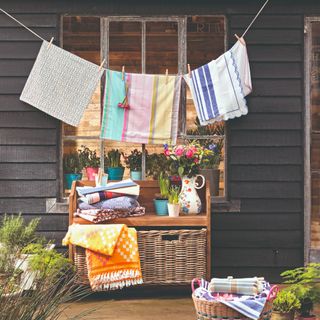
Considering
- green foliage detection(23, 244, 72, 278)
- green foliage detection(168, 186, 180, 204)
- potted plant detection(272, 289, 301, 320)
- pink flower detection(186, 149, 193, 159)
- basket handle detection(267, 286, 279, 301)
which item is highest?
pink flower detection(186, 149, 193, 159)

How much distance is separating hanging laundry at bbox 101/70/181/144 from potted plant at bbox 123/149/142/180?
0.16 metres

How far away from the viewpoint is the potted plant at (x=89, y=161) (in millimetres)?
6840

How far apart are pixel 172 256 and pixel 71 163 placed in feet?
4.21

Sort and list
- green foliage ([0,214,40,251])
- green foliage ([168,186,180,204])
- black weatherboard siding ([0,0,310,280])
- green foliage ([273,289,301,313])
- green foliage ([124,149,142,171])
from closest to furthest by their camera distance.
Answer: green foliage ([273,289,301,313]) → green foliage ([0,214,40,251]) → green foliage ([168,186,180,204]) → black weatherboard siding ([0,0,310,280]) → green foliage ([124,149,142,171])

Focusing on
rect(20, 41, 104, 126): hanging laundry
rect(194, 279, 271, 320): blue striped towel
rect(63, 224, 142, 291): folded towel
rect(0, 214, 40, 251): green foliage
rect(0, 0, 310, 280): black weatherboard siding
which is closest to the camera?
rect(194, 279, 271, 320): blue striped towel

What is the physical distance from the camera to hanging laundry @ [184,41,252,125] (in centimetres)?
668

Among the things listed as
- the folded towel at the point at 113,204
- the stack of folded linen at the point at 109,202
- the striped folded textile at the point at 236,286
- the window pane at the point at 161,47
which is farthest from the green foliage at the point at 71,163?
the striped folded textile at the point at 236,286

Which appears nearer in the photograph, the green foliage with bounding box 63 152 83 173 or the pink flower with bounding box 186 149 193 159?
the pink flower with bounding box 186 149 193 159

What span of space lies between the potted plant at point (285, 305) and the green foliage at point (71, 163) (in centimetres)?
231

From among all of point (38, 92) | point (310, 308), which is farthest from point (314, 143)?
point (38, 92)

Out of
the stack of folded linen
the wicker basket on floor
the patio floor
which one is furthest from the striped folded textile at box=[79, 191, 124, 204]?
the wicker basket on floor

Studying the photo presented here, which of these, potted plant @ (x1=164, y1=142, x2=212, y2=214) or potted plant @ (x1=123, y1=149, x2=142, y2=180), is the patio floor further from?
potted plant @ (x1=123, y1=149, x2=142, y2=180)

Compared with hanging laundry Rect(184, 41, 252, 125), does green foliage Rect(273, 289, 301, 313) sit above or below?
below

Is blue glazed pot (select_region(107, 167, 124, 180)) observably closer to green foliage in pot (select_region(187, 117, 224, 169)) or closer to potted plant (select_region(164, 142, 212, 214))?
potted plant (select_region(164, 142, 212, 214))
